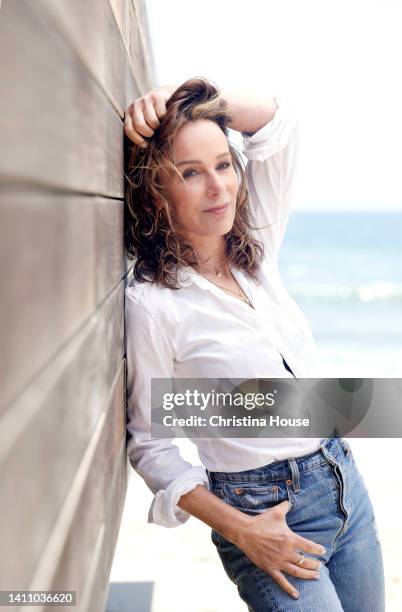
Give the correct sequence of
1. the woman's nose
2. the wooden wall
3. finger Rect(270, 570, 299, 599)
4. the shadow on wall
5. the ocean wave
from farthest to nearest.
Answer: the ocean wave, the shadow on wall, the woman's nose, finger Rect(270, 570, 299, 599), the wooden wall

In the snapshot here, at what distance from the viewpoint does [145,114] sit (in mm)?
1122

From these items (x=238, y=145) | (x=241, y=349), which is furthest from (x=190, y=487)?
(x=238, y=145)

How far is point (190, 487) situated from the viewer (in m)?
1.12

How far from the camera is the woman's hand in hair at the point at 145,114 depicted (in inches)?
43.9

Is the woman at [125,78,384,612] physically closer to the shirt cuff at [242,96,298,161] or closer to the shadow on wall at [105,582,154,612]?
the shirt cuff at [242,96,298,161]

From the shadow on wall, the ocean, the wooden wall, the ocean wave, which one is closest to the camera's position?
the wooden wall

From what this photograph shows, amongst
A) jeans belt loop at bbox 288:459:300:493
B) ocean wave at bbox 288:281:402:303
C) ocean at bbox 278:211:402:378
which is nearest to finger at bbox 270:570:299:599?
jeans belt loop at bbox 288:459:300:493

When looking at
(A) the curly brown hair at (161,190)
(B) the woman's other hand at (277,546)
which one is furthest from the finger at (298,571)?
(A) the curly brown hair at (161,190)

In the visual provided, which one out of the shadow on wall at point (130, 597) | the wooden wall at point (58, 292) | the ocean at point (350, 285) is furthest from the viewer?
the ocean at point (350, 285)

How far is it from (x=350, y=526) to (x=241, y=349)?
33 centimetres

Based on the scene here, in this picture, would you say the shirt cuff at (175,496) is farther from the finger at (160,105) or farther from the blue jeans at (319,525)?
the finger at (160,105)

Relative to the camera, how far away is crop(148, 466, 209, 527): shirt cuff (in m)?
1.12

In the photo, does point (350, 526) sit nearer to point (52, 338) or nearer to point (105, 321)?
point (105, 321)

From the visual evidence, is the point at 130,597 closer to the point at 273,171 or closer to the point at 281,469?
the point at 281,469
